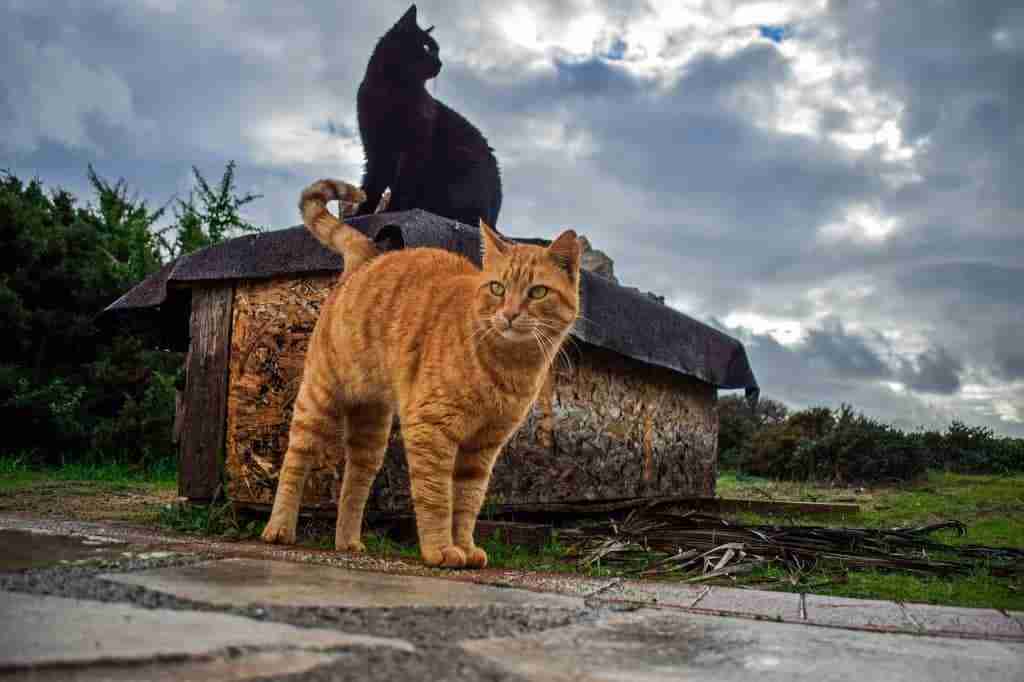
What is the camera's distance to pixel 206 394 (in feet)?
14.3

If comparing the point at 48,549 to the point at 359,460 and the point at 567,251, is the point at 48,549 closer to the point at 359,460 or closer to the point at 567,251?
the point at 359,460

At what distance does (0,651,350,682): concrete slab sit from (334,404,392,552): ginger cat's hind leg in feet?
7.08

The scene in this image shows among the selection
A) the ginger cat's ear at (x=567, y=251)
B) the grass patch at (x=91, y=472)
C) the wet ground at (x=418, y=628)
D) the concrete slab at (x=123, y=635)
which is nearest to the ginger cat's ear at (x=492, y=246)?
the ginger cat's ear at (x=567, y=251)

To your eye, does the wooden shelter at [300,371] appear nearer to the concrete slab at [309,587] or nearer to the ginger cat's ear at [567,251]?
the ginger cat's ear at [567,251]

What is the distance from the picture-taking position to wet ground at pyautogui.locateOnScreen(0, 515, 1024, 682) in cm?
132

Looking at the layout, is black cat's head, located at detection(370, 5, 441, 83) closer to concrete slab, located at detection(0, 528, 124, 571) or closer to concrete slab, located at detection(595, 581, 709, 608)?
concrete slab, located at detection(0, 528, 124, 571)

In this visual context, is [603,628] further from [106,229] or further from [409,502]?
[106,229]

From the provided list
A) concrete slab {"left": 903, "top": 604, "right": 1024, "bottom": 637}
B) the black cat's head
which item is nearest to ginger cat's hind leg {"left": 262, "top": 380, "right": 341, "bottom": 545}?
concrete slab {"left": 903, "top": 604, "right": 1024, "bottom": 637}

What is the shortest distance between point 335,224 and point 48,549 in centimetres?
173

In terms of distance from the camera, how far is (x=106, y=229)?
36.8 feet

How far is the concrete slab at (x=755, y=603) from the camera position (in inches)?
86.6

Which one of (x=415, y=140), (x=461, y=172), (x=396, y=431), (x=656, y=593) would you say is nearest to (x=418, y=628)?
(x=656, y=593)

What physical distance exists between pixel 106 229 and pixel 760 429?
893cm

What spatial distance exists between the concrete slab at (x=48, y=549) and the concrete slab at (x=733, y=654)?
4.27 feet
